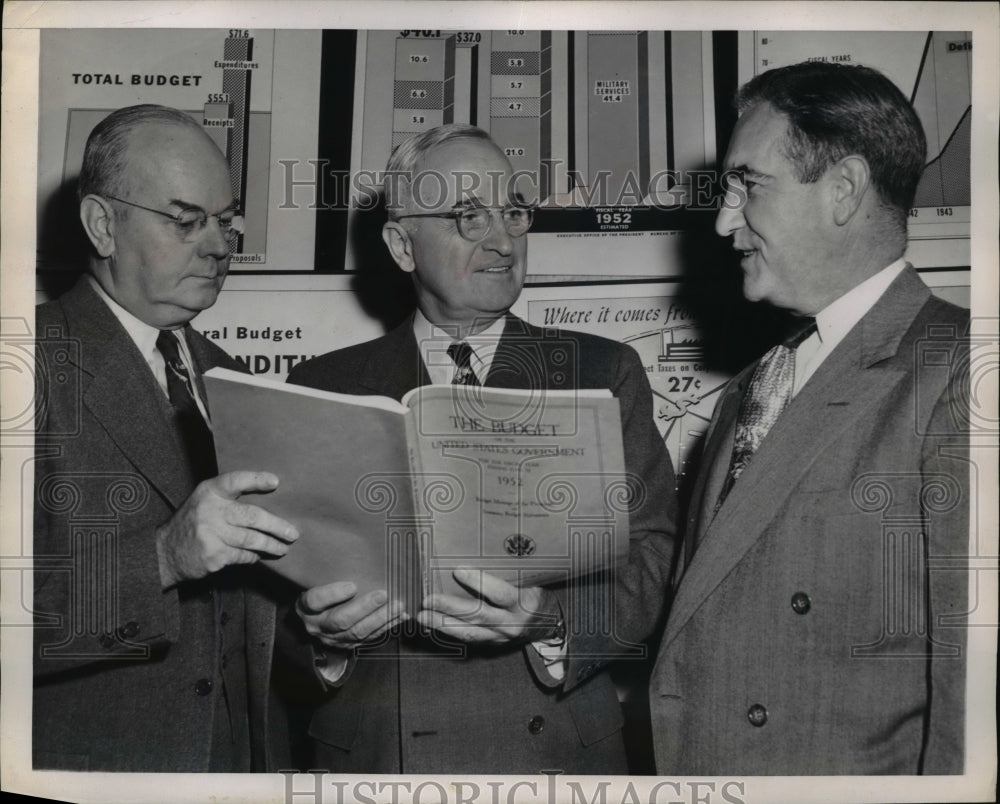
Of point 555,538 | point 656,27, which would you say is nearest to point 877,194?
point 656,27

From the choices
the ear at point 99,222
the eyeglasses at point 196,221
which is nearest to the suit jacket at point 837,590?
the eyeglasses at point 196,221

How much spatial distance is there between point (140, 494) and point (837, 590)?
1.24 meters

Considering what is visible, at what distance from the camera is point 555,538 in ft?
6.08

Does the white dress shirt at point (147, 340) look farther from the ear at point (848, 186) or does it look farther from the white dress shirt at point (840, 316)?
the ear at point (848, 186)

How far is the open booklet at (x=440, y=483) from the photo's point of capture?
5.70 feet

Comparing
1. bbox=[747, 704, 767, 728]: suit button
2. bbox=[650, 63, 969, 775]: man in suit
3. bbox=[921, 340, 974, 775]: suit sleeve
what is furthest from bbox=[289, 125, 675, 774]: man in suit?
bbox=[921, 340, 974, 775]: suit sleeve

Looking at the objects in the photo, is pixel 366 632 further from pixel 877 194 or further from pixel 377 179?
pixel 877 194

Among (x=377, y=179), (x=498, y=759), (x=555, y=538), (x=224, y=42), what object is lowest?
(x=498, y=759)

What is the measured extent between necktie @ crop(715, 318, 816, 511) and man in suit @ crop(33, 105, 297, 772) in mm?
881

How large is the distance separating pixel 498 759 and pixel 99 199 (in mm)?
1265

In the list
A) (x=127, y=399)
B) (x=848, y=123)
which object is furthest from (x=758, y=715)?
(x=127, y=399)

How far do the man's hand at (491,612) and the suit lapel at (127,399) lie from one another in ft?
1.70

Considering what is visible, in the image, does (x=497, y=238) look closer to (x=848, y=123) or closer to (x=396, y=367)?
(x=396, y=367)

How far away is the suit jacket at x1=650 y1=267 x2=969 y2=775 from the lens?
1.76 meters
